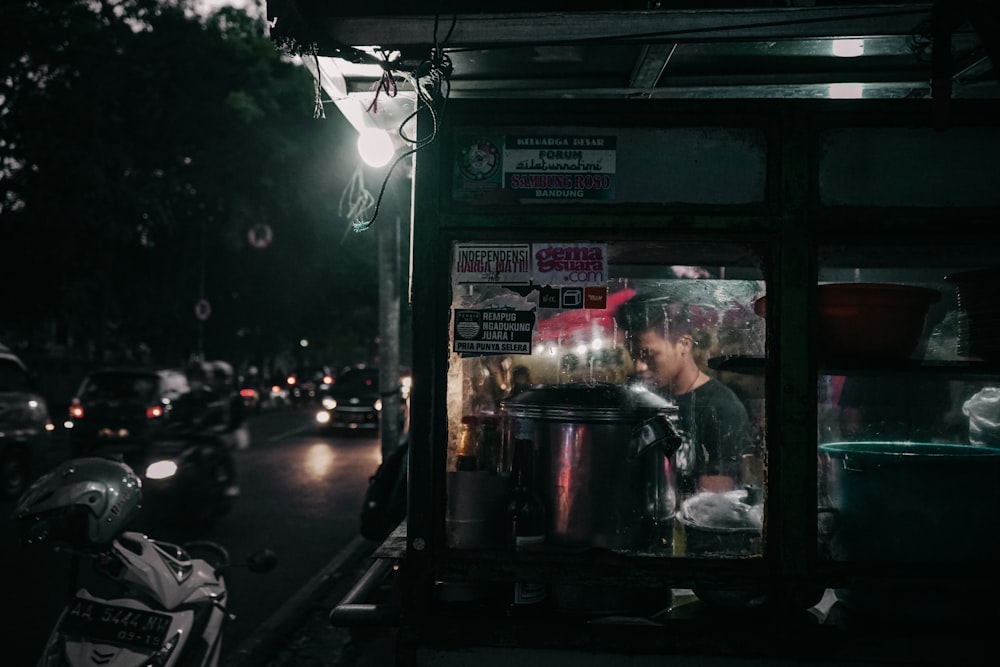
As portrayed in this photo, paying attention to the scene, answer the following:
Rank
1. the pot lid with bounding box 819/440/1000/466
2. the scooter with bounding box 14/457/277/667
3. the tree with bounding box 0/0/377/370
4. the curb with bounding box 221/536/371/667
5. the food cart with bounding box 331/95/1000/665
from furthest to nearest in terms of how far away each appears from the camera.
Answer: the tree with bounding box 0/0/377/370
the curb with bounding box 221/536/371/667
the scooter with bounding box 14/457/277/667
the pot lid with bounding box 819/440/1000/466
the food cart with bounding box 331/95/1000/665

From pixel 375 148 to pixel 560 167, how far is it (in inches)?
59.8

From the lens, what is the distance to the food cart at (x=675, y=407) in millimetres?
2703

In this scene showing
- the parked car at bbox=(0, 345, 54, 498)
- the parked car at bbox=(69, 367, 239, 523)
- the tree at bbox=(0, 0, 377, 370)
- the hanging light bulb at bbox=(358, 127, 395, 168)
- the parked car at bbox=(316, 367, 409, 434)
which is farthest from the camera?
the parked car at bbox=(316, 367, 409, 434)

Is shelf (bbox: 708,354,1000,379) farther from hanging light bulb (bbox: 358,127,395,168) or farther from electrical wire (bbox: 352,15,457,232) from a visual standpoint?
hanging light bulb (bbox: 358,127,395,168)

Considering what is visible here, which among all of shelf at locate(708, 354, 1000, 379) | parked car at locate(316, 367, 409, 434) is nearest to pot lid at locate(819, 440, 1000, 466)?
shelf at locate(708, 354, 1000, 379)

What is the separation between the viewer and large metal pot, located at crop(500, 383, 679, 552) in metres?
2.82

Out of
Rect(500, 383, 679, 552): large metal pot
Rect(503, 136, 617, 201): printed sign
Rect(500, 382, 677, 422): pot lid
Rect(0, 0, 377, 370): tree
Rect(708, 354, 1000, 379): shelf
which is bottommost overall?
Rect(500, 383, 679, 552): large metal pot

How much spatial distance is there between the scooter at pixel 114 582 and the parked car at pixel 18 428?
29.7 ft

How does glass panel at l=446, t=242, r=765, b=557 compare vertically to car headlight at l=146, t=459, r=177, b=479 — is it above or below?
above

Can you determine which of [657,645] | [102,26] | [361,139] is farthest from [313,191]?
[657,645]

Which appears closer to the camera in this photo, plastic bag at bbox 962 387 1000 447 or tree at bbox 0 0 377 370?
plastic bag at bbox 962 387 1000 447

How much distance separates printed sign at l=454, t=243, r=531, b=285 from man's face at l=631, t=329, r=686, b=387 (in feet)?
2.06

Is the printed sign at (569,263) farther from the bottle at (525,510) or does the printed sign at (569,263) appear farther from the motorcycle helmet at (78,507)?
the motorcycle helmet at (78,507)

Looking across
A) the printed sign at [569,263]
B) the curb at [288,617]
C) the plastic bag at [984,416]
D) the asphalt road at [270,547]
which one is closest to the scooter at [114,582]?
the asphalt road at [270,547]
